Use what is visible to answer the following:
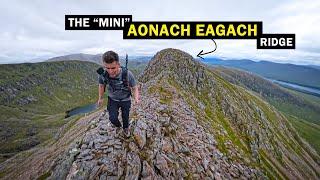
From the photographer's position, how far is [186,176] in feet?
85.8

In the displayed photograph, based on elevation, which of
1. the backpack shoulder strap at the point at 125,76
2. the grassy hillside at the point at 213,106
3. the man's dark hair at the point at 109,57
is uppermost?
the man's dark hair at the point at 109,57

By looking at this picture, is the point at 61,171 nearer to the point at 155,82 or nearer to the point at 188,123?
the point at 188,123

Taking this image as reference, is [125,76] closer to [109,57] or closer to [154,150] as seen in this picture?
[109,57]

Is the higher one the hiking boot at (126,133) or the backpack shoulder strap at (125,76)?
the backpack shoulder strap at (125,76)

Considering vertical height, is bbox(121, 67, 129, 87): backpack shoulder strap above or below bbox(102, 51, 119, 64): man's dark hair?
below

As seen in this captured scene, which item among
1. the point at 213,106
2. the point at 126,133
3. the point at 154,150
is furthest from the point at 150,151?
the point at 213,106

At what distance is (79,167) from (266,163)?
3393 inches

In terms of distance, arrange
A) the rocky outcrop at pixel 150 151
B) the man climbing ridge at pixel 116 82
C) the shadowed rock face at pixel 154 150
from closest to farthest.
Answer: the man climbing ridge at pixel 116 82, the rocky outcrop at pixel 150 151, the shadowed rock face at pixel 154 150

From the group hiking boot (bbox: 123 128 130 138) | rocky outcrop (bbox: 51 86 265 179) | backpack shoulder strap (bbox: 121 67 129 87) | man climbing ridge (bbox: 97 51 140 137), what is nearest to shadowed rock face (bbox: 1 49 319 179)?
rocky outcrop (bbox: 51 86 265 179)

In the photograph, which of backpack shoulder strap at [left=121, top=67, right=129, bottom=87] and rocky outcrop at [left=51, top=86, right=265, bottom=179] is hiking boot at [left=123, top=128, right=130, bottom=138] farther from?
backpack shoulder strap at [left=121, top=67, right=129, bottom=87]

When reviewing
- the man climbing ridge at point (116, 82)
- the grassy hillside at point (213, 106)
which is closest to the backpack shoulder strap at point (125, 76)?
the man climbing ridge at point (116, 82)

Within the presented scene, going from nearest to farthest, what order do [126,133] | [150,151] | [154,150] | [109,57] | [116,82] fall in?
[109,57]
[116,82]
[126,133]
[150,151]
[154,150]

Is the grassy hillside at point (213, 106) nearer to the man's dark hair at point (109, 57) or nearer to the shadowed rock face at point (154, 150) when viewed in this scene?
the shadowed rock face at point (154, 150)

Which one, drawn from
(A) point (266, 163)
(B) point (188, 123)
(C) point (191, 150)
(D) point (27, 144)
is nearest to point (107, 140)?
(C) point (191, 150)
